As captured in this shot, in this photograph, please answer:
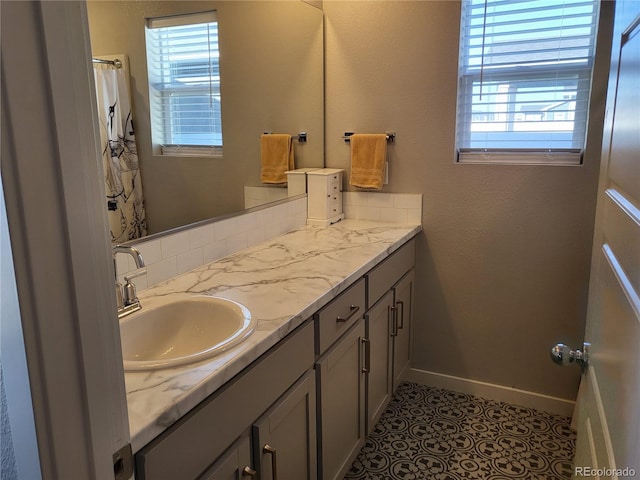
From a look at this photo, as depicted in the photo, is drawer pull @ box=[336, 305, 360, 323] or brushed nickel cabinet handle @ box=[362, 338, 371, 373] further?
brushed nickel cabinet handle @ box=[362, 338, 371, 373]

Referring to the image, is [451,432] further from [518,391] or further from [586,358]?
[586,358]

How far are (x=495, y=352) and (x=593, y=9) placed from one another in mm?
1671

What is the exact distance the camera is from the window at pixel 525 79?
226 centimetres

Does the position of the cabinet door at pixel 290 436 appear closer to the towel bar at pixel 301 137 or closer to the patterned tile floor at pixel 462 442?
the patterned tile floor at pixel 462 442

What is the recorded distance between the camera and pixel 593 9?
2184mm

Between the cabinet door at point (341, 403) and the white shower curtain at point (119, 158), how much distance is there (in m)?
0.75

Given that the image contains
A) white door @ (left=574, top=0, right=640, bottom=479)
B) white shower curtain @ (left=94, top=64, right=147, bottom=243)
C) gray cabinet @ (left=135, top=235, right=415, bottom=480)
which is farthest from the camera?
white shower curtain @ (left=94, top=64, right=147, bottom=243)

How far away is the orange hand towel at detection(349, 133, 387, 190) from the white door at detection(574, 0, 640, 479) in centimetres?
149

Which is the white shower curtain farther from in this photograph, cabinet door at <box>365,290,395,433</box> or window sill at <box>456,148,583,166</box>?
window sill at <box>456,148,583,166</box>

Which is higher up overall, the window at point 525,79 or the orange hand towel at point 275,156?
the window at point 525,79

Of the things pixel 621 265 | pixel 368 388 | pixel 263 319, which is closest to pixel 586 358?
pixel 621 265

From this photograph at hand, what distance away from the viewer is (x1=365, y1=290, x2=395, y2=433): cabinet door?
2125mm

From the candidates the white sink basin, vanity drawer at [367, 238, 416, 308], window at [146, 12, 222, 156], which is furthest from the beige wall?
the white sink basin

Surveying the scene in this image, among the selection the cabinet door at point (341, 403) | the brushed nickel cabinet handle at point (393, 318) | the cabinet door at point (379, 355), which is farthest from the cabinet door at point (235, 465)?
the brushed nickel cabinet handle at point (393, 318)
